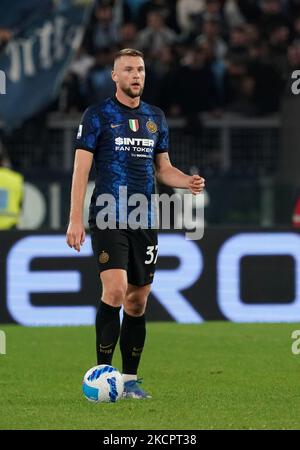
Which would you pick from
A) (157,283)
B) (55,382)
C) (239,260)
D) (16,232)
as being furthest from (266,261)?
(55,382)

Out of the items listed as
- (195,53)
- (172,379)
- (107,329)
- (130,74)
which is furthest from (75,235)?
(195,53)

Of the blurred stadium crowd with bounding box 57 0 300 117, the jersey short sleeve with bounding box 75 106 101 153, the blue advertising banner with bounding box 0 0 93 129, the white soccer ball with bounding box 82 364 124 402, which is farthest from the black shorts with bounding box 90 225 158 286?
the blurred stadium crowd with bounding box 57 0 300 117

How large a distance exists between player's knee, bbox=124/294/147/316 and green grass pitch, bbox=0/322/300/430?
0.57m

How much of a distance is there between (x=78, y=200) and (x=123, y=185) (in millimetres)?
327

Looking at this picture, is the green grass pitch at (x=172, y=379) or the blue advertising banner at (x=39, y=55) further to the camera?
the blue advertising banner at (x=39, y=55)

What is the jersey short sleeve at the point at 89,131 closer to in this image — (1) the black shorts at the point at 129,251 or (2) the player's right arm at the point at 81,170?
(2) the player's right arm at the point at 81,170

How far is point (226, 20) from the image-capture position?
70.0 ft

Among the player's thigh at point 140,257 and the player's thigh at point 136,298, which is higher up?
the player's thigh at point 140,257

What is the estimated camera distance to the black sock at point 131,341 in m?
8.63

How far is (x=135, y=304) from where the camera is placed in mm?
8570

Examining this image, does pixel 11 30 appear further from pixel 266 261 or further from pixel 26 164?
pixel 266 261

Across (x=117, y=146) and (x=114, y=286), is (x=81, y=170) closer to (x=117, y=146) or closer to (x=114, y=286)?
(x=117, y=146)

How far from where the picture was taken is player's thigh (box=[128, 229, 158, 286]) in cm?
847

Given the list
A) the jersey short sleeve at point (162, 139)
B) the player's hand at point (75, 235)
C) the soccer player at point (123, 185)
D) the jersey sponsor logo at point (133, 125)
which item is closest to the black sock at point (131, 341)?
the soccer player at point (123, 185)
